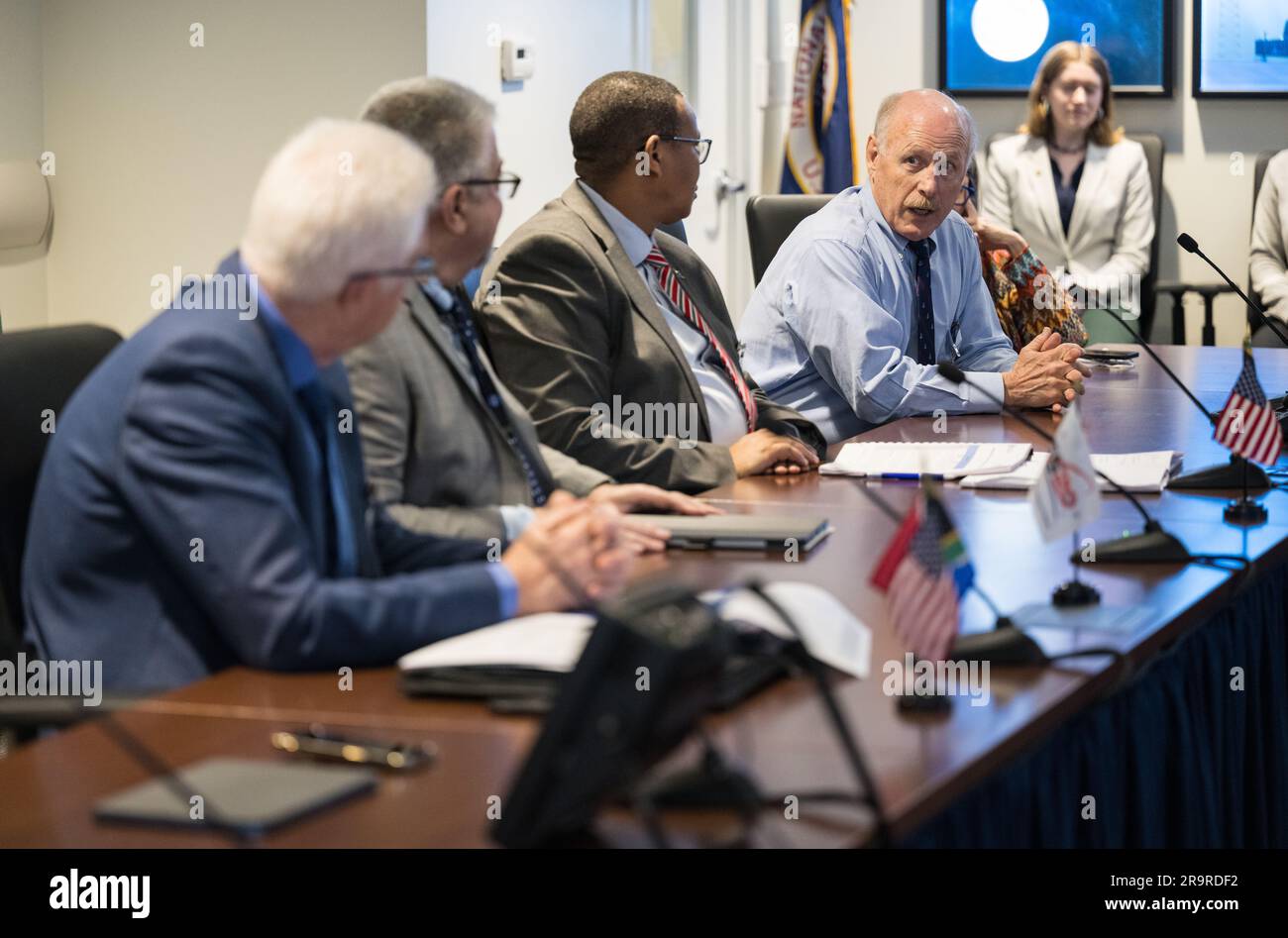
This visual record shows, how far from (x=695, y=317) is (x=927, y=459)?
65cm

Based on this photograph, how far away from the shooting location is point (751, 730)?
1343 millimetres

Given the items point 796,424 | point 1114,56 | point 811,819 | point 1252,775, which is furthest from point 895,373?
point 1114,56

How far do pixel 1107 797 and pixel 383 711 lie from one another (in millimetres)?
805

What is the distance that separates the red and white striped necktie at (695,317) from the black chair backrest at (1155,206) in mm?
3456

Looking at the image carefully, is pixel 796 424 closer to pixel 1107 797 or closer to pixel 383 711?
pixel 1107 797

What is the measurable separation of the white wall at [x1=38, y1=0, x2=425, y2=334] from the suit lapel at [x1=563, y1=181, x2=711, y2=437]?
1.45m

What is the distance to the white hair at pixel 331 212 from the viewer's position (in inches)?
61.2

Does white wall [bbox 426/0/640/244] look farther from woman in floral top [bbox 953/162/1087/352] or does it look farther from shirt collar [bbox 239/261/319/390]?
shirt collar [bbox 239/261/319/390]

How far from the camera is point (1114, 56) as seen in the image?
6523 millimetres

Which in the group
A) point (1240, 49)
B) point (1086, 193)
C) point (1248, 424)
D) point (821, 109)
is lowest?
point (1248, 424)

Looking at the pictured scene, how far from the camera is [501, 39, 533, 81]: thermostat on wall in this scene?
4.76 m

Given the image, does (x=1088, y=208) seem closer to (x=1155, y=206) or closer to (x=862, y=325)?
(x=1155, y=206)

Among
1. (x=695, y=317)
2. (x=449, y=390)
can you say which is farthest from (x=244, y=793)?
(x=695, y=317)

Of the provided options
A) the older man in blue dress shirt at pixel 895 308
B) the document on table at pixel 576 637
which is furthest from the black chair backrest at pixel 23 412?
the older man in blue dress shirt at pixel 895 308
